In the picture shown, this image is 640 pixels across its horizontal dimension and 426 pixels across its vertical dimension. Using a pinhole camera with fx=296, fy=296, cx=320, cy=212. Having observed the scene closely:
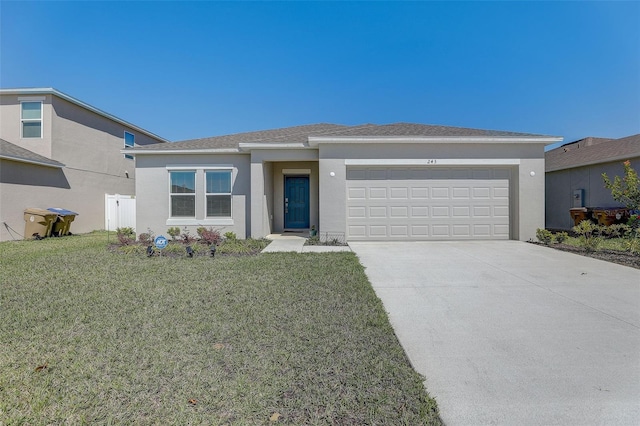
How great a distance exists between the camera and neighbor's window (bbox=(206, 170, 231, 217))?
432 inches

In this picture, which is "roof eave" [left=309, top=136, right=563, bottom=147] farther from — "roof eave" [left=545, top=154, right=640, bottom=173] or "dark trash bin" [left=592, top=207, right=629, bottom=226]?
"roof eave" [left=545, top=154, right=640, bottom=173]

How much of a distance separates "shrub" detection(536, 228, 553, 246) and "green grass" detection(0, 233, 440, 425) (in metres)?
7.36

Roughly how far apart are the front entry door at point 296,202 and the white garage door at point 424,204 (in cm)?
306

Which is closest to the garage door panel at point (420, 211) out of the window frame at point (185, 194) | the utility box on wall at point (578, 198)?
the window frame at point (185, 194)

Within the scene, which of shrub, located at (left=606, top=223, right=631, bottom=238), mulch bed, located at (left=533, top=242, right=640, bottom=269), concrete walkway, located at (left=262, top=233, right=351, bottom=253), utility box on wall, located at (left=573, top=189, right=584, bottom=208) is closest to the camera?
mulch bed, located at (left=533, top=242, right=640, bottom=269)

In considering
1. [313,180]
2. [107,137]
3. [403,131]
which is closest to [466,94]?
[403,131]

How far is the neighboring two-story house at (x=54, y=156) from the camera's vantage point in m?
11.4

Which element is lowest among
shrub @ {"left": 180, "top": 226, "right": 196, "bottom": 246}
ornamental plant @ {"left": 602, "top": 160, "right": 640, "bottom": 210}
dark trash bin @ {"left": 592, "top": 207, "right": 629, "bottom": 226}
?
shrub @ {"left": 180, "top": 226, "right": 196, "bottom": 246}

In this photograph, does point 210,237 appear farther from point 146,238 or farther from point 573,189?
point 573,189

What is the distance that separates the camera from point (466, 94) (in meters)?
18.8

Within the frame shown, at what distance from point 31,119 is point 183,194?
8563 millimetres

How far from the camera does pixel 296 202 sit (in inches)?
492

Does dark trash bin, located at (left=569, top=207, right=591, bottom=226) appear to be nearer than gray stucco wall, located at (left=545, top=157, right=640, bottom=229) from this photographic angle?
Yes

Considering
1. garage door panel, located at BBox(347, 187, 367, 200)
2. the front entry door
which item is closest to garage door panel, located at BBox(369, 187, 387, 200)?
garage door panel, located at BBox(347, 187, 367, 200)
